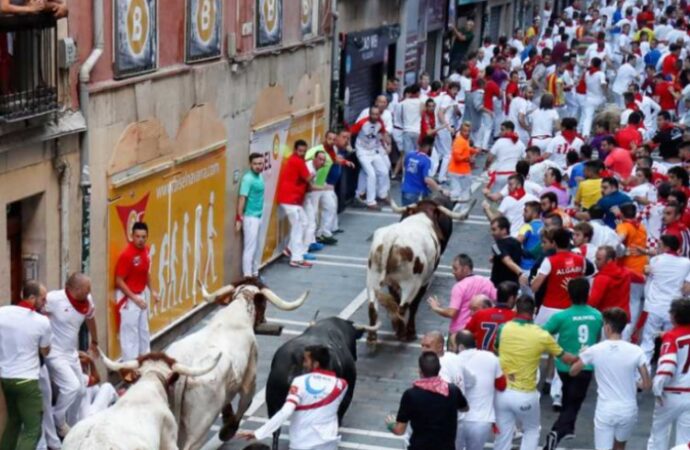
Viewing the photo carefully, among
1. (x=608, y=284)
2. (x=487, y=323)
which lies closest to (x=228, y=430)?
(x=487, y=323)

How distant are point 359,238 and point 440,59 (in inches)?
563

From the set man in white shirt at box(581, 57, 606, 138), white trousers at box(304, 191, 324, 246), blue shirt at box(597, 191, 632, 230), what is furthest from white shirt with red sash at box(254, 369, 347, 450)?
man in white shirt at box(581, 57, 606, 138)

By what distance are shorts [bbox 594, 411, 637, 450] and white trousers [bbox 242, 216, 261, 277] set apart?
23.7 feet

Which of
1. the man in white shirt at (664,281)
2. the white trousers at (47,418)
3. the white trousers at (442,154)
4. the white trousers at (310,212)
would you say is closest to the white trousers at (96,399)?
the white trousers at (47,418)

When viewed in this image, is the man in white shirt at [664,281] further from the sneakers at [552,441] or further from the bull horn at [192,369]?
the bull horn at [192,369]

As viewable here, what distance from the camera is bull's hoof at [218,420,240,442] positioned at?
13297 millimetres

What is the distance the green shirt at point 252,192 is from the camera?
18547mm

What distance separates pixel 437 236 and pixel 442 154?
29.0 ft

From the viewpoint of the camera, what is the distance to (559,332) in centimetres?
1322

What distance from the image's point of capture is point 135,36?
15.0 meters

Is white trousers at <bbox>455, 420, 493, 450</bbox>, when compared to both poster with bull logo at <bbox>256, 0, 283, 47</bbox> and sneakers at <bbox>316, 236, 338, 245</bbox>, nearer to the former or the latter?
poster with bull logo at <bbox>256, 0, 283, 47</bbox>

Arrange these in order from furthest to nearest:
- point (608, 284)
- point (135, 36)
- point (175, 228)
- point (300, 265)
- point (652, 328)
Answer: point (300, 265) → point (175, 228) → point (652, 328) → point (135, 36) → point (608, 284)

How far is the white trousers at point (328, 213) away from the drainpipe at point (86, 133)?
772 centimetres

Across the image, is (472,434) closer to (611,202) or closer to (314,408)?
(314,408)
